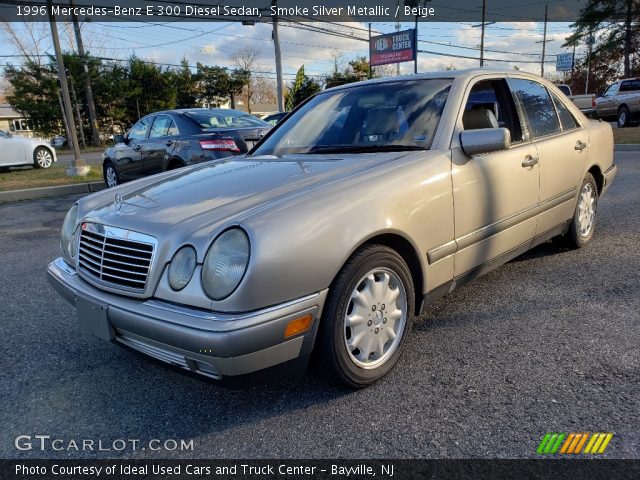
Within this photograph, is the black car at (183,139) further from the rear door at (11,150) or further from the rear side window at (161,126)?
the rear door at (11,150)

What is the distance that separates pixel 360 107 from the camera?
10.8 feet

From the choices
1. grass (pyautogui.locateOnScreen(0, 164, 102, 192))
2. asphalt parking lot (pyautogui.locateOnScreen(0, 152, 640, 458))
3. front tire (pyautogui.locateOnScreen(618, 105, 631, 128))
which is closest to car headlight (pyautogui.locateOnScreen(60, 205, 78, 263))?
asphalt parking lot (pyautogui.locateOnScreen(0, 152, 640, 458))

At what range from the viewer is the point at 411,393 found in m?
2.29

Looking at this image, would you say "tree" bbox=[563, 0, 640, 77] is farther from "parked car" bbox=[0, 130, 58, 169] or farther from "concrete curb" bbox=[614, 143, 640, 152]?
"parked car" bbox=[0, 130, 58, 169]

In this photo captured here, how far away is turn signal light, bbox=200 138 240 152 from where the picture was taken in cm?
643

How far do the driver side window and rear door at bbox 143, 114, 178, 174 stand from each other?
0.78ft

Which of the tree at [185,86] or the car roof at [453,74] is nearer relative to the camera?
the car roof at [453,74]

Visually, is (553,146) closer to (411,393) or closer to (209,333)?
(411,393)

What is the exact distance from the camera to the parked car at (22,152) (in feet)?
44.0

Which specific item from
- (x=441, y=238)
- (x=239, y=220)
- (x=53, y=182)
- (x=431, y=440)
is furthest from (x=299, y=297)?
(x=53, y=182)

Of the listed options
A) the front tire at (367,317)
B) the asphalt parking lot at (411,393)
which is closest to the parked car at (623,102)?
the asphalt parking lot at (411,393)

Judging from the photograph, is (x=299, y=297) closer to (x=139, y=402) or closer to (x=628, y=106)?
(x=139, y=402)

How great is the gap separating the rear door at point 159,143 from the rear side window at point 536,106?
4.90 m

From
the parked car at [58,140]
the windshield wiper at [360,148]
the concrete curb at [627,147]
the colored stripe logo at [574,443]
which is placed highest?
the windshield wiper at [360,148]
